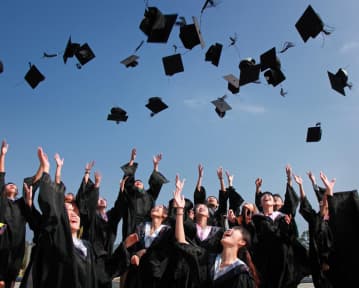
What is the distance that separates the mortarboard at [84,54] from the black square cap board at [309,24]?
137 inches

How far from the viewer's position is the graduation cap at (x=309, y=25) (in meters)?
6.51

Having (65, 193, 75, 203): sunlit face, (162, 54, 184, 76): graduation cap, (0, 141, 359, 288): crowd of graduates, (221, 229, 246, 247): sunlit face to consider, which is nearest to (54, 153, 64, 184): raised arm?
Answer: (0, 141, 359, 288): crowd of graduates

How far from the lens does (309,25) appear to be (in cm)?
661

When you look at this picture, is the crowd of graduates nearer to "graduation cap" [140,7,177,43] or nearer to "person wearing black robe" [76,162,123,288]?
"person wearing black robe" [76,162,123,288]

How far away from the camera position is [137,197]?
702cm

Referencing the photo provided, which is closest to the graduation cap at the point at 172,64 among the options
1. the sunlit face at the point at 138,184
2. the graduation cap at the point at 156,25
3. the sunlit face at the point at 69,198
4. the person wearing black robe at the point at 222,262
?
the graduation cap at the point at 156,25

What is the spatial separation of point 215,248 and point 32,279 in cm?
213

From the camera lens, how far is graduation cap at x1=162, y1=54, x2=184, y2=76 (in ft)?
23.6

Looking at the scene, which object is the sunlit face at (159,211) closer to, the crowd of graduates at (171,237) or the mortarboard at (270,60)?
the crowd of graduates at (171,237)

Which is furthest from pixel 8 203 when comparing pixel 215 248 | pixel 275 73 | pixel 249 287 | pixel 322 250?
pixel 275 73

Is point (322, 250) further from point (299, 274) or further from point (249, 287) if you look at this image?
point (249, 287)

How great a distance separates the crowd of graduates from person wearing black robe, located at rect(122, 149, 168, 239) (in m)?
0.02

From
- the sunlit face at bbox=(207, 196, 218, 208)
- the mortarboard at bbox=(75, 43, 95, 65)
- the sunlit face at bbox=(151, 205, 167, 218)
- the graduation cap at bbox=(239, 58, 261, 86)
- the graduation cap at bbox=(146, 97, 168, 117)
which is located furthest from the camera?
the graduation cap at bbox=(146, 97, 168, 117)

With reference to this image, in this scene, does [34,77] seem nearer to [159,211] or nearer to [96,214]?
Result: [96,214]
